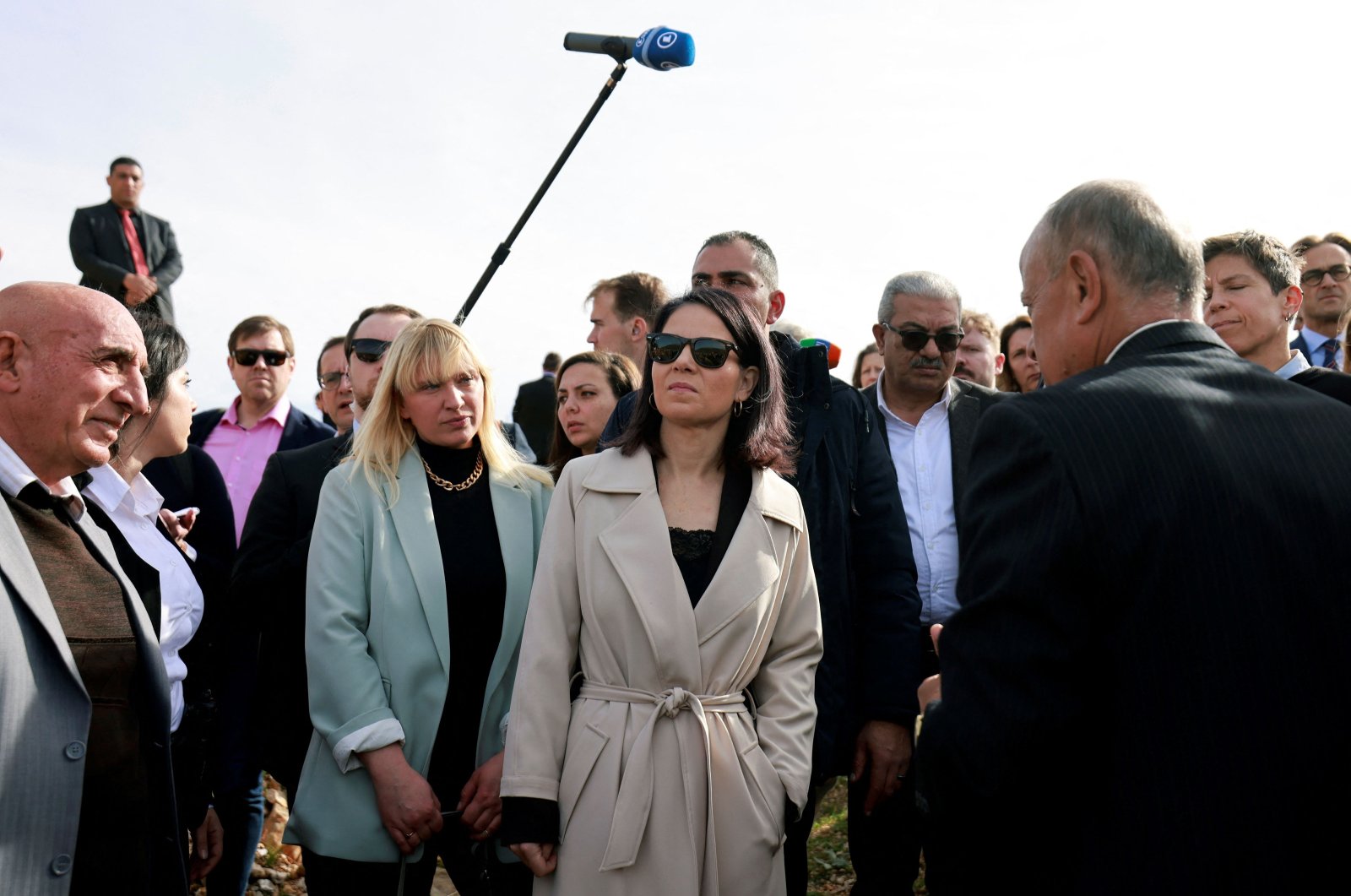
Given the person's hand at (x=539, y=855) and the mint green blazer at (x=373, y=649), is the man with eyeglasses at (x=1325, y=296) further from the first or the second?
the person's hand at (x=539, y=855)

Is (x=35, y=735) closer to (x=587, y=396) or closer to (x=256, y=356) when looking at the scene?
(x=587, y=396)

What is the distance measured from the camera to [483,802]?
3.03 m

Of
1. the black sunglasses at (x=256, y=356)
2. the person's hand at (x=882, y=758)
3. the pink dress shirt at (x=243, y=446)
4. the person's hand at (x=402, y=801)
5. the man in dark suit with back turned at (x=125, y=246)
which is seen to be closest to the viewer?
the person's hand at (x=402, y=801)

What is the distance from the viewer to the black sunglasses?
581 centimetres

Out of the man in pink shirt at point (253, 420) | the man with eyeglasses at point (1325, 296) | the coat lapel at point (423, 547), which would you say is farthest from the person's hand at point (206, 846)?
the man with eyeglasses at point (1325, 296)

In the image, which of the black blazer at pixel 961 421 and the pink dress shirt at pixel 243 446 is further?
the pink dress shirt at pixel 243 446

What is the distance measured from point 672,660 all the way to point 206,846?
2.03 metres

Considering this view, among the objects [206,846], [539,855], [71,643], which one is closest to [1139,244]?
[539,855]

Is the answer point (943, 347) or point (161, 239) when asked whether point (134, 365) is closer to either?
point (943, 347)

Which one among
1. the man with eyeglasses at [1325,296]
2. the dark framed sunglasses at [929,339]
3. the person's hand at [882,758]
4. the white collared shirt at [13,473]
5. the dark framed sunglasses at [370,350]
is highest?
the man with eyeglasses at [1325,296]

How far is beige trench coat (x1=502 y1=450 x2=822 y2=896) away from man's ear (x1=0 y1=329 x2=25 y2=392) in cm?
135

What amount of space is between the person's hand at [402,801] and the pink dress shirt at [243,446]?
10.0 feet

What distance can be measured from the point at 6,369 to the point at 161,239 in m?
8.26

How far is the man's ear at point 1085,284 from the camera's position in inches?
82.7
